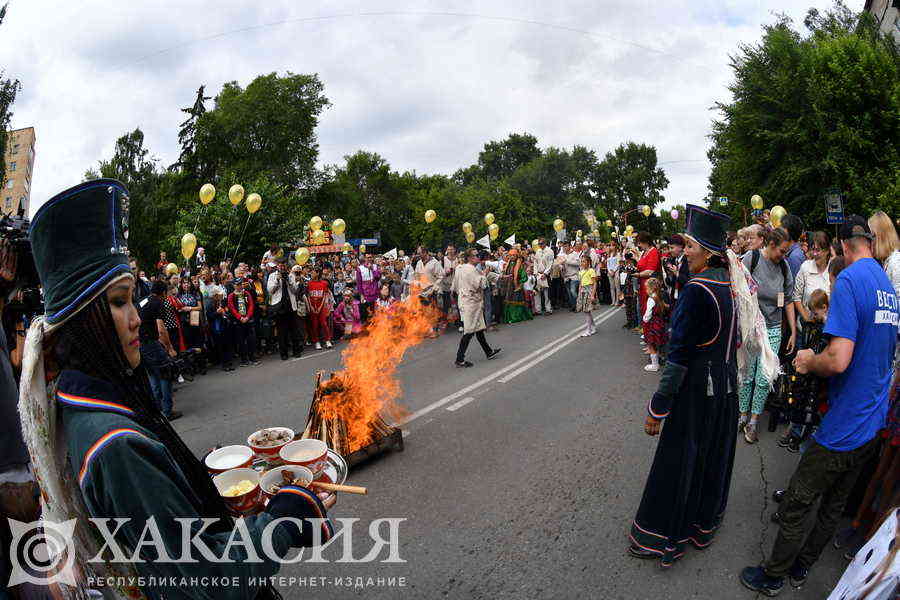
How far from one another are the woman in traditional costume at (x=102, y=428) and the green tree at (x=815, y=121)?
21802 mm

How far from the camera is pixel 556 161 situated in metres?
65.8

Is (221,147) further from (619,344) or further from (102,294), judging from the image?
(102,294)

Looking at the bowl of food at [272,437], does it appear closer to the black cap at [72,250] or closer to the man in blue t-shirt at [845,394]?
the black cap at [72,250]

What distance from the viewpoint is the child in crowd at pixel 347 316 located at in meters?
13.5

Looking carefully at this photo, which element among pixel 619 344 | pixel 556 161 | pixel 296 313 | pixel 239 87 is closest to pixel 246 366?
pixel 296 313

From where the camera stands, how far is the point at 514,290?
15445mm

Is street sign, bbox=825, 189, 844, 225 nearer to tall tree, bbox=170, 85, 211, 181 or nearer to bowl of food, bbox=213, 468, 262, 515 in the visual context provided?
bowl of food, bbox=213, 468, 262, 515

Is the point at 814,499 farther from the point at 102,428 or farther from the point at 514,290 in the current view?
the point at 514,290

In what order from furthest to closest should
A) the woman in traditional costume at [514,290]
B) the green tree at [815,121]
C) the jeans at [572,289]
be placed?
the green tree at [815,121], the jeans at [572,289], the woman in traditional costume at [514,290]

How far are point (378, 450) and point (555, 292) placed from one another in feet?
46.0

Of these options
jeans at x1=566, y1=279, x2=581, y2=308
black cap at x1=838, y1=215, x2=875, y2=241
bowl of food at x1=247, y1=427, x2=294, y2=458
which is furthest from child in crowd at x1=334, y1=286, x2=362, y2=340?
black cap at x1=838, y1=215, x2=875, y2=241

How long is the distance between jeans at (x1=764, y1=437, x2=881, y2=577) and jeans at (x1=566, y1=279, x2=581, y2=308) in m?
14.5

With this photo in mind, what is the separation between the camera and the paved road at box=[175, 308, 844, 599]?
3.36 metres

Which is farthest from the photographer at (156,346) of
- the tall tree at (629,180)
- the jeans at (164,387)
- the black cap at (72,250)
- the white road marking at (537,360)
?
the tall tree at (629,180)
